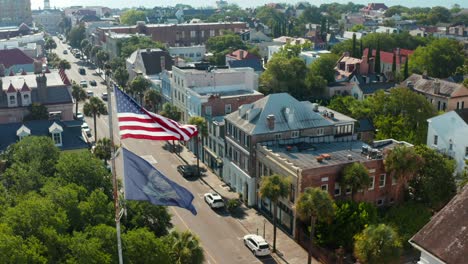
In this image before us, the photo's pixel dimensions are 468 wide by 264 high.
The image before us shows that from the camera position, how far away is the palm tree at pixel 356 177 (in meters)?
54.9

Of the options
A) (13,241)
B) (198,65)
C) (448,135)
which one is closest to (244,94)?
(198,65)

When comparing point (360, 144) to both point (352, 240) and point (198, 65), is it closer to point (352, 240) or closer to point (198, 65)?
point (352, 240)

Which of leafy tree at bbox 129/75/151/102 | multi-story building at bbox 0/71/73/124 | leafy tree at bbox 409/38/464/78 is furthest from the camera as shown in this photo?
leafy tree at bbox 409/38/464/78

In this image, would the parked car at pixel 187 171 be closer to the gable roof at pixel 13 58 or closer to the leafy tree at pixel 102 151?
the leafy tree at pixel 102 151

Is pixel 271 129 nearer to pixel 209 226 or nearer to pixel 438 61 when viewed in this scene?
pixel 209 226

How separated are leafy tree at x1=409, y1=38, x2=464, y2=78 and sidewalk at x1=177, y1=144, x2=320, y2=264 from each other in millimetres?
75458

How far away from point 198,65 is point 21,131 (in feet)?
124

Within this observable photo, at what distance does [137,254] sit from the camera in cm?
3853

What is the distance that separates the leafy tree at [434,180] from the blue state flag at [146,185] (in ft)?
120

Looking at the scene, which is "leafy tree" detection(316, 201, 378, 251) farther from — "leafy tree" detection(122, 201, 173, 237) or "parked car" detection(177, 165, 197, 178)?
"parked car" detection(177, 165, 197, 178)

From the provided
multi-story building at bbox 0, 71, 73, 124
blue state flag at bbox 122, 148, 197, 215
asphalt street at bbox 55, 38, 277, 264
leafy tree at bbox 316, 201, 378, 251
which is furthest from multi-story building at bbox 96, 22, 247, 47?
blue state flag at bbox 122, 148, 197, 215

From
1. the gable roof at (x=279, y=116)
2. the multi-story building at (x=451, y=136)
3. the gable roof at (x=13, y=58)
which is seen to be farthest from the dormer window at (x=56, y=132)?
the gable roof at (x=13, y=58)

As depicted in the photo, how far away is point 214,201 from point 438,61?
8862 centimetres

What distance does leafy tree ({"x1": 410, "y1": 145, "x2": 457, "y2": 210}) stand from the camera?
190 ft
